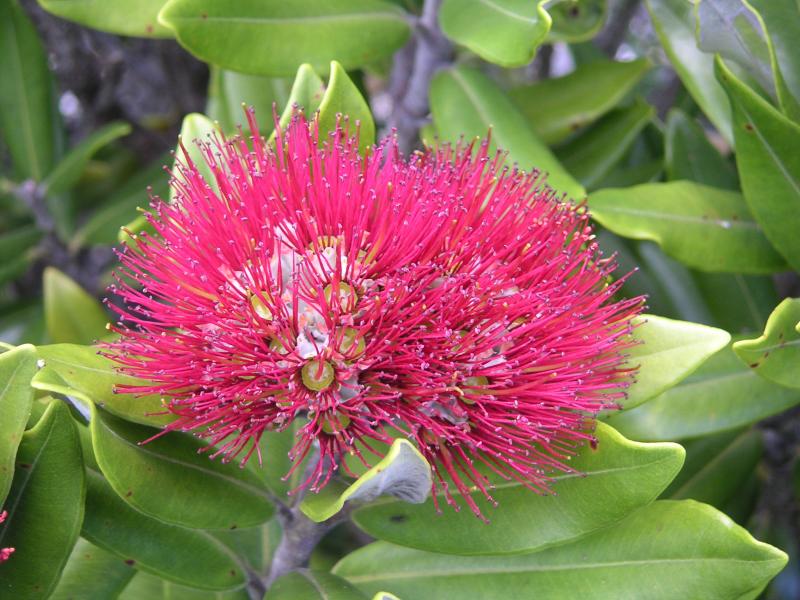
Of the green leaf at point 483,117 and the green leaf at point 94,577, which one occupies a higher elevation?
the green leaf at point 483,117

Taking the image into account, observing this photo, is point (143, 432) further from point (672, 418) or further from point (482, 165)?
point (672, 418)

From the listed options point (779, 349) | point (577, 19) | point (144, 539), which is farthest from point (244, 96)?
point (779, 349)

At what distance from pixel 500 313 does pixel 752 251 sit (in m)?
0.54

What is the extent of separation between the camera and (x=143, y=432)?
3.28ft

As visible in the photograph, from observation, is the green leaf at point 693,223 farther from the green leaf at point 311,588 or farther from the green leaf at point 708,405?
the green leaf at point 311,588

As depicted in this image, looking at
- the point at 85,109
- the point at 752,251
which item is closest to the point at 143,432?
the point at 752,251

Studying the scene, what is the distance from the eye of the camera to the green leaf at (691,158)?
1.49 m

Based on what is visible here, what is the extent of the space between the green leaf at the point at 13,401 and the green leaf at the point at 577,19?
2.96 feet

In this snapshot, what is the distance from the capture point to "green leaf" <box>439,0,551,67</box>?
1164 millimetres

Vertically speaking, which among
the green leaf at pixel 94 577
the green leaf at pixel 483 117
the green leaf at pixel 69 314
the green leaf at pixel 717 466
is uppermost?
the green leaf at pixel 483 117

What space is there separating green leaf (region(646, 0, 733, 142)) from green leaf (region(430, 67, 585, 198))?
0.22 m

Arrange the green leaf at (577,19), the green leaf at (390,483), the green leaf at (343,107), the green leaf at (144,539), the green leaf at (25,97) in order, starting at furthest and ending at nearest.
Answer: the green leaf at (25,97) < the green leaf at (577,19) < the green leaf at (343,107) < the green leaf at (144,539) < the green leaf at (390,483)

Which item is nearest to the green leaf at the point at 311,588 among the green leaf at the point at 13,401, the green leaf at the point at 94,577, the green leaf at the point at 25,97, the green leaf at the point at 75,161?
the green leaf at the point at 94,577

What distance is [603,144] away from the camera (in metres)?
1.63
